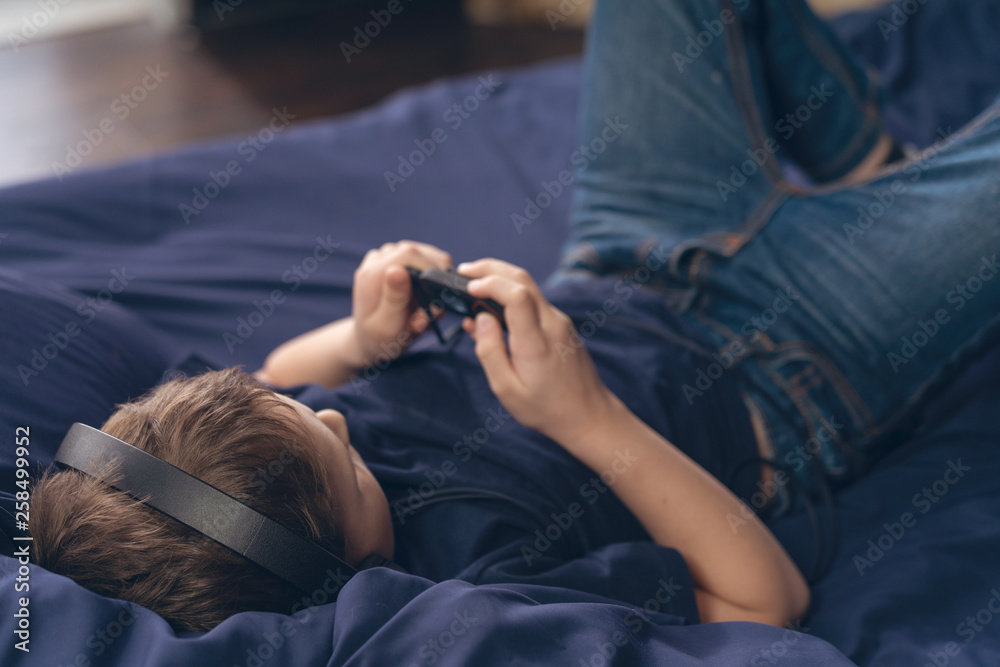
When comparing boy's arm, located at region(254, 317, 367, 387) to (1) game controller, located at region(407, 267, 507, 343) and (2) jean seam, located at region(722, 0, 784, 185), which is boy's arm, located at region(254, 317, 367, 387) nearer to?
(1) game controller, located at region(407, 267, 507, 343)

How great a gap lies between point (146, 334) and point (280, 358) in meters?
0.17

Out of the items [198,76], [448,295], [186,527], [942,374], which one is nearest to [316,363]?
[448,295]

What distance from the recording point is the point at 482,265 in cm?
74

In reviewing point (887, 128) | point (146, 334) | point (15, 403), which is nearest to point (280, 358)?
point (146, 334)

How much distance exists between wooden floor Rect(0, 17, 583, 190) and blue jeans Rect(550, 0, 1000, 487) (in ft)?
4.96

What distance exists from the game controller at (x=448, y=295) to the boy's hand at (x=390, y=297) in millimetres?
22

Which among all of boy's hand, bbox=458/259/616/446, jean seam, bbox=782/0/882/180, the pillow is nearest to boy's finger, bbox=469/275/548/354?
boy's hand, bbox=458/259/616/446

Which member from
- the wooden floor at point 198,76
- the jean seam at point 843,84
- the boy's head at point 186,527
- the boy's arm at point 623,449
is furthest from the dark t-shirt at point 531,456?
the wooden floor at point 198,76

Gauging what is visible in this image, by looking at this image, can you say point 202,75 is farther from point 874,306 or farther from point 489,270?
point 874,306

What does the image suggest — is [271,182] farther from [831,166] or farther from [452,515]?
[831,166]

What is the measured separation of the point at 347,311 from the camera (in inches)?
44.6

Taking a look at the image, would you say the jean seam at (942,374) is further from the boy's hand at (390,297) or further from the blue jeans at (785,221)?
the boy's hand at (390,297)

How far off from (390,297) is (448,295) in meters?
0.10

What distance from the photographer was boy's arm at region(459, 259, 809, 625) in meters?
0.69
